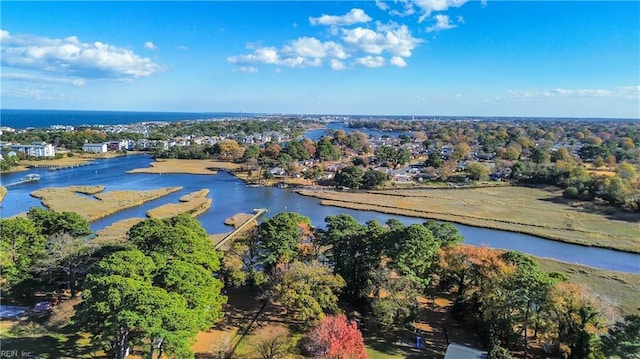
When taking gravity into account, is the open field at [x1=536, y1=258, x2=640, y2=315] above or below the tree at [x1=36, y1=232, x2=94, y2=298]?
below

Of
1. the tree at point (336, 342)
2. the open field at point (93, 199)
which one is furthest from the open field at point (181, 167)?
the tree at point (336, 342)

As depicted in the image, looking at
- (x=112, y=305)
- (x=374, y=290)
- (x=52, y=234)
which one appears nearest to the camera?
(x=112, y=305)

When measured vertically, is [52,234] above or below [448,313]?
above

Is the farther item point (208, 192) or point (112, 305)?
point (208, 192)

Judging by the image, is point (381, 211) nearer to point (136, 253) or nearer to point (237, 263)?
point (237, 263)

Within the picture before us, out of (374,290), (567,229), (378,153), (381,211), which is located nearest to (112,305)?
(374,290)

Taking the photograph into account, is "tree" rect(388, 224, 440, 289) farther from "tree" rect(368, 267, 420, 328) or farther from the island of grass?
the island of grass

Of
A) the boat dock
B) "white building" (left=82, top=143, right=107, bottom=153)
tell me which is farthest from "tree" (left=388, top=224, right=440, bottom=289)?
"white building" (left=82, top=143, right=107, bottom=153)
